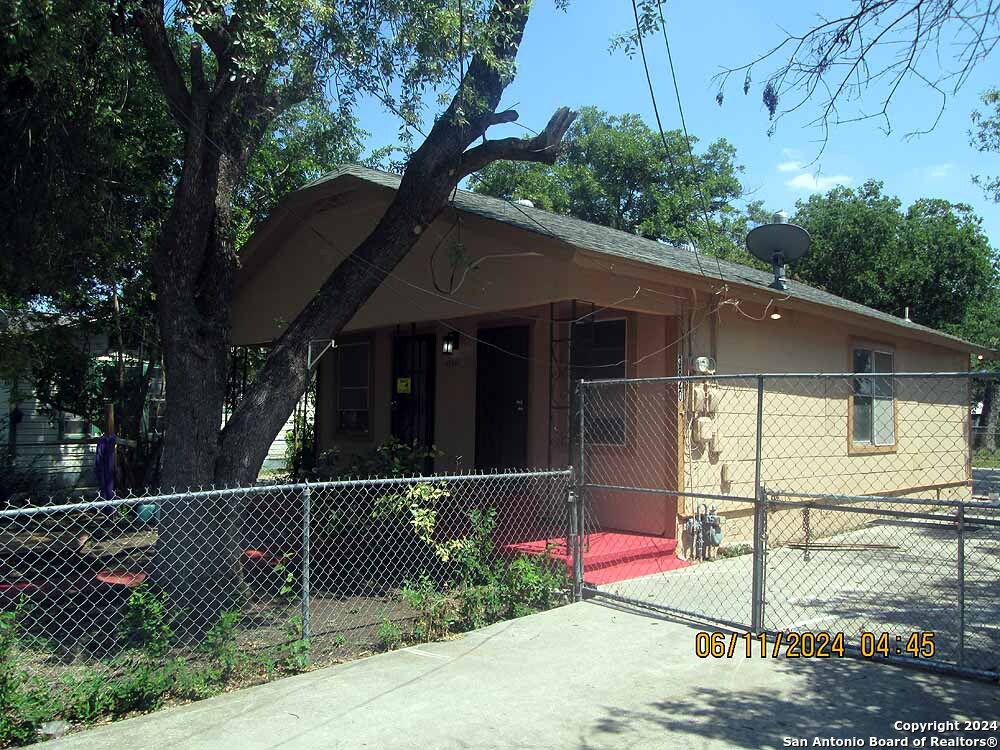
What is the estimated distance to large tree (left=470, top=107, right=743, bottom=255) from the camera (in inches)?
1073

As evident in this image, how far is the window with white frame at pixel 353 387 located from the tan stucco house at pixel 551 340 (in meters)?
0.03

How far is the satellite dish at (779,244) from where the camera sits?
966 centimetres

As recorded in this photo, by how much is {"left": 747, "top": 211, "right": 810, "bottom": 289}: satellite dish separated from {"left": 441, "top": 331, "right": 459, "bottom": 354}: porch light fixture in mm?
4101

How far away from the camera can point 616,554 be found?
7.79 m

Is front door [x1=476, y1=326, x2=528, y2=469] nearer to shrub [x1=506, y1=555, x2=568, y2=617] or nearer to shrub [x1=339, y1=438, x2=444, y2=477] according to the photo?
shrub [x1=339, y1=438, x2=444, y2=477]

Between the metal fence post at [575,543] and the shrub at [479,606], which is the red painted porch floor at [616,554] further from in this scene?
the shrub at [479,606]

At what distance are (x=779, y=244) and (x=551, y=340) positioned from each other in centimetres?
315

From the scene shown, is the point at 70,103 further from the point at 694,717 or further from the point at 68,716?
the point at 694,717

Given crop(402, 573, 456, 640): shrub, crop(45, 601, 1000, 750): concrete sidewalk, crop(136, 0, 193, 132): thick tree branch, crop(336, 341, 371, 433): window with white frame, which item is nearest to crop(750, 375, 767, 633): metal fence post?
crop(45, 601, 1000, 750): concrete sidewalk

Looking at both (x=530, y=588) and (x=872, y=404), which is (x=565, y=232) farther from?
(x=872, y=404)

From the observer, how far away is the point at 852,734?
13.3 feet

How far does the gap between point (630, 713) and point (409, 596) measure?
6.42ft

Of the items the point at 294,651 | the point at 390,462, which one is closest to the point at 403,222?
the point at 390,462


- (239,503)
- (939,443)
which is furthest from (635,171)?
(239,503)
